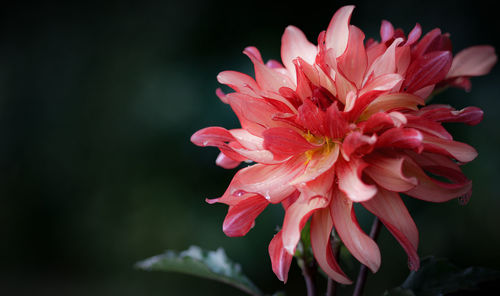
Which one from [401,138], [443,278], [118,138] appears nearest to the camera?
[401,138]

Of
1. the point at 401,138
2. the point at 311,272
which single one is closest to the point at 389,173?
the point at 401,138

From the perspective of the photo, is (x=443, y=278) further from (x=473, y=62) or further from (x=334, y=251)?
(x=473, y=62)

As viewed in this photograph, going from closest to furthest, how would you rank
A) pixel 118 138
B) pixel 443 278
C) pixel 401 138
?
pixel 401 138, pixel 443 278, pixel 118 138

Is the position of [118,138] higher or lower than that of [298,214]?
higher

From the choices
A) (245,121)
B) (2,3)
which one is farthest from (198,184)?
(2,3)

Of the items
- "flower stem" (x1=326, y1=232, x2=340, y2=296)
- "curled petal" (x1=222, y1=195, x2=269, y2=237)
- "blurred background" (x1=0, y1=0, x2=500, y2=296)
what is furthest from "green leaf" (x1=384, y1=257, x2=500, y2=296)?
"blurred background" (x1=0, y1=0, x2=500, y2=296)

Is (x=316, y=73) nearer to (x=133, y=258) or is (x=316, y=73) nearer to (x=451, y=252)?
(x=451, y=252)
